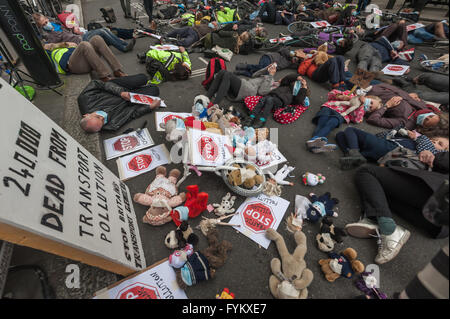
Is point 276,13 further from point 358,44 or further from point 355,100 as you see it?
point 355,100

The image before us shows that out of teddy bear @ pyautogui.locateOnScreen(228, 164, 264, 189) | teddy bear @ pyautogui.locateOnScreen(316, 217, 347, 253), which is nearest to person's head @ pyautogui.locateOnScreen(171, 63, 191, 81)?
teddy bear @ pyautogui.locateOnScreen(228, 164, 264, 189)

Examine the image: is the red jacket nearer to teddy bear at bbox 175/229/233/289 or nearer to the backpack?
the backpack

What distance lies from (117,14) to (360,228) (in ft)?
32.5

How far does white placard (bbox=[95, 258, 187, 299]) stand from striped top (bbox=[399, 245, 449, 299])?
59.8 inches

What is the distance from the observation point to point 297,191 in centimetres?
242

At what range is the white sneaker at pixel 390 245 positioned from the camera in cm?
181

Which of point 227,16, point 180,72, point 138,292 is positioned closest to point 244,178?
point 138,292

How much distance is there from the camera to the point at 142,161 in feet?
8.45

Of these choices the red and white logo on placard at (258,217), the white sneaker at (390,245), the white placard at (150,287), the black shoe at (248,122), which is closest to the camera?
the white placard at (150,287)

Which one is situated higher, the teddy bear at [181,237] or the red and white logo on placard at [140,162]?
the red and white logo on placard at [140,162]

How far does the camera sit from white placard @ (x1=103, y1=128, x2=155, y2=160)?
266cm

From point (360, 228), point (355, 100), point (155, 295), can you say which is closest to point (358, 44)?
point (355, 100)

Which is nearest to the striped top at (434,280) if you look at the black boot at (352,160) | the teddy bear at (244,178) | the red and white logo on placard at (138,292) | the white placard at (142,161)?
the teddy bear at (244,178)

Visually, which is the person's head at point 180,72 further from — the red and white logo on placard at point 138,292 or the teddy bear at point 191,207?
the red and white logo on placard at point 138,292
